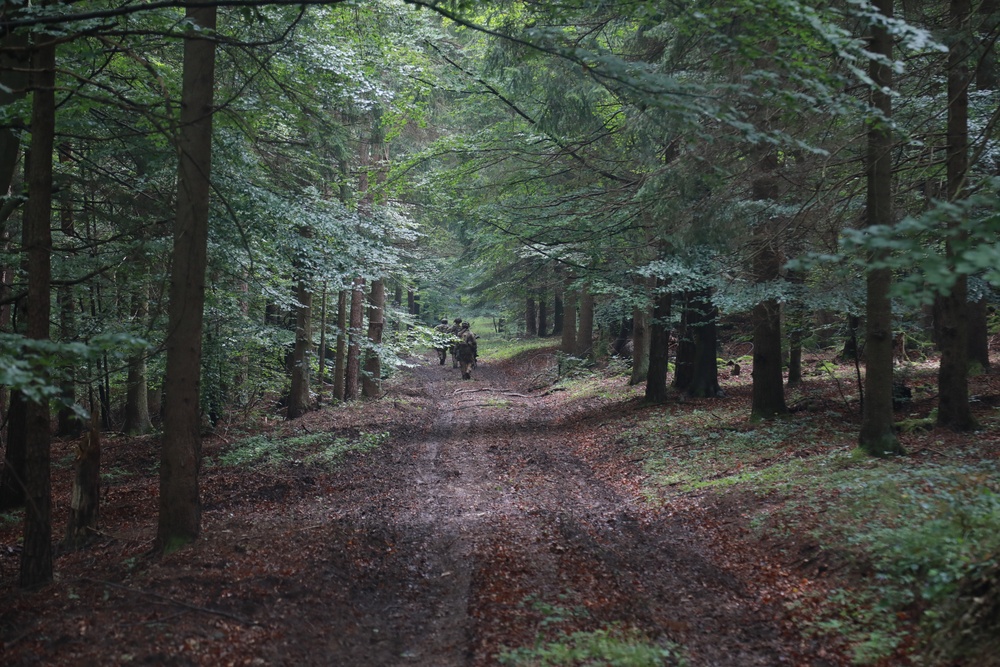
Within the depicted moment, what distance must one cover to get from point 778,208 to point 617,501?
5.17 meters

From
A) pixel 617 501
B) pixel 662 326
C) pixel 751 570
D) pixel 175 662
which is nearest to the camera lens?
pixel 175 662

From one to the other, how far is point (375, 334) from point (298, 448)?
27.2 feet

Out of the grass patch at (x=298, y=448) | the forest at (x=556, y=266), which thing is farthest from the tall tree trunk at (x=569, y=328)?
the grass patch at (x=298, y=448)

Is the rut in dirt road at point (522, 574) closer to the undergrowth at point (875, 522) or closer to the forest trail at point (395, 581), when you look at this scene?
the forest trail at point (395, 581)

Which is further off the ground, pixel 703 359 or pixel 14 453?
pixel 703 359

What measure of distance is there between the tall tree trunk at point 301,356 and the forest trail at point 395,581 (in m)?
6.41

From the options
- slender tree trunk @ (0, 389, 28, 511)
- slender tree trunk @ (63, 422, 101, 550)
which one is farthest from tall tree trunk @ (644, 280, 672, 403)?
slender tree trunk @ (0, 389, 28, 511)

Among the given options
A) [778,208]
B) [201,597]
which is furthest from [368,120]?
[201,597]

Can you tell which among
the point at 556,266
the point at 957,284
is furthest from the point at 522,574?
the point at 556,266

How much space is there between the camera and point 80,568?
6.97 m

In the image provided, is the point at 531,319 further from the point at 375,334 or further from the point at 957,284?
the point at 957,284

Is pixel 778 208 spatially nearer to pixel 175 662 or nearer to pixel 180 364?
pixel 180 364

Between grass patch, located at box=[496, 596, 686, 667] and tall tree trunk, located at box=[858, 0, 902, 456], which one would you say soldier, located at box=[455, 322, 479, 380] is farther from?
grass patch, located at box=[496, 596, 686, 667]

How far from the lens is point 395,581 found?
6578 millimetres
